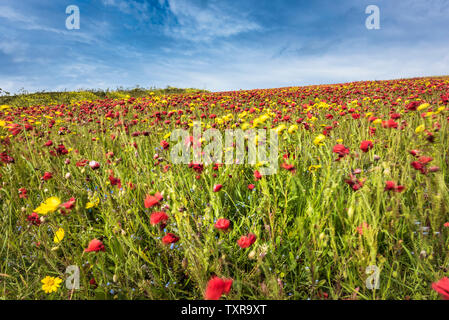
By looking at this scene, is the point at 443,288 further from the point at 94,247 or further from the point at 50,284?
the point at 50,284

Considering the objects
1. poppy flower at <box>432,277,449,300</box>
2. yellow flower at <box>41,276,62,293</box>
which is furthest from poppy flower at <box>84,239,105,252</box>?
poppy flower at <box>432,277,449,300</box>

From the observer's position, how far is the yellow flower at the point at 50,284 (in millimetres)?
1254

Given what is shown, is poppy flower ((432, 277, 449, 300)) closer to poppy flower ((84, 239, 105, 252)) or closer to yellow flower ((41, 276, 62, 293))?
poppy flower ((84, 239, 105, 252))

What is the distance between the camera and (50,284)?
1286mm

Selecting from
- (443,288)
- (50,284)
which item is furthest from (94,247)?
(443,288)

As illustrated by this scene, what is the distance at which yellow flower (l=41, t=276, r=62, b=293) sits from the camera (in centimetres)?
125

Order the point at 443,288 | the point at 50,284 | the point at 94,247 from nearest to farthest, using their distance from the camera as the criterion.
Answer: the point at 443,288 < the point at 94,247 < the point at 50,284

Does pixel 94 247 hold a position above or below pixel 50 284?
above

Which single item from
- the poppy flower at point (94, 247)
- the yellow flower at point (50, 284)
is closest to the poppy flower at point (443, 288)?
the poppy flower at point (94, 247)

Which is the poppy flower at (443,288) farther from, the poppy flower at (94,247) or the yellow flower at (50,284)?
the yellow flower at (50,284)

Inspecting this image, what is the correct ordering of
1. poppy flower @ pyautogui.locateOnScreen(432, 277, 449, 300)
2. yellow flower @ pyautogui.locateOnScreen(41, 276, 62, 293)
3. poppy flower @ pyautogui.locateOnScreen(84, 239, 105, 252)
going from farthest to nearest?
yellow flower @ pyautogui.locateOnScreen(41, 276, 62, 293) → poppy flower @ pyautogui.locateOnScreen(84, 239, 105, 252) → poppy flower @ pyautogui.locateOnScreen(432, 277, 449, 300)
